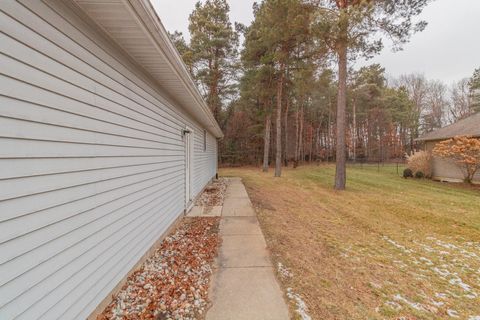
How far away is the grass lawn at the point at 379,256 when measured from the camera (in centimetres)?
233

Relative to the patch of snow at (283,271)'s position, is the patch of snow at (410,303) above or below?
below

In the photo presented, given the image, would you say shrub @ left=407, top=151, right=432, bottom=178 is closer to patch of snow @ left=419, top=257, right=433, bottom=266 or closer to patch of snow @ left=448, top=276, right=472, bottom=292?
patch of snow @ left=419, top=257, right=433, bottom=266

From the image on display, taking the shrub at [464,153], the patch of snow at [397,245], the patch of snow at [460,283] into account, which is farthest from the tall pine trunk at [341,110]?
the patch of snow at [460,283]

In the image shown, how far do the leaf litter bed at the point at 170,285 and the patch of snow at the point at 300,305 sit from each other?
2.92 feet

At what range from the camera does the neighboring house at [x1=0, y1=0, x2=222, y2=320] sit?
1.23 m

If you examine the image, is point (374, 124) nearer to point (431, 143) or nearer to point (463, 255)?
point (431, 143)

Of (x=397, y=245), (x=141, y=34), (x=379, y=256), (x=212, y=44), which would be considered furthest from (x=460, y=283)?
(x=212, y=44)

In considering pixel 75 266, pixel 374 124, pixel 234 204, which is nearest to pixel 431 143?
pixel 234 204

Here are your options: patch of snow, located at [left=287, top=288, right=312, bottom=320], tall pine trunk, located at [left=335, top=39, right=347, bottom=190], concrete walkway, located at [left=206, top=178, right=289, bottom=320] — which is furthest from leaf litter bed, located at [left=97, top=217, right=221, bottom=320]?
tall pine trunk, located at [left=335, top=39, right=347, bottom=190]

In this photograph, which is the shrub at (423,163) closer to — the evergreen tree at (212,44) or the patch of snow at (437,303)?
the patch of snow at (437,303)

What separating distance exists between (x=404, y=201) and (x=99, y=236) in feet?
27.7

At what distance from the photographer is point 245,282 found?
2449 millimetres

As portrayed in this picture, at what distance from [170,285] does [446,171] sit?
14804mm

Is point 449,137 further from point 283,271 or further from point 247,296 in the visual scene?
point 247,296
